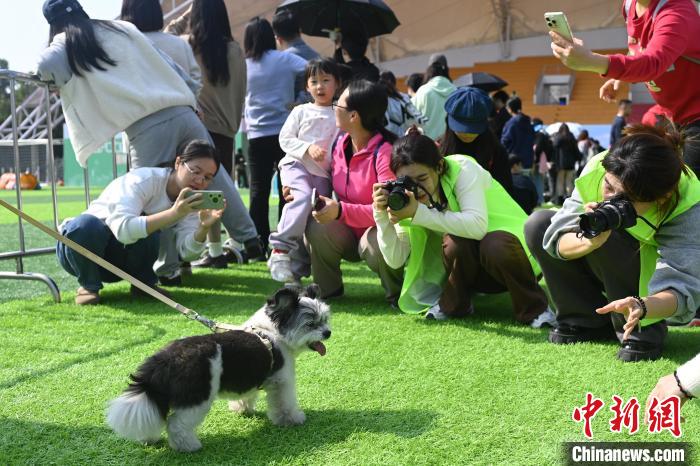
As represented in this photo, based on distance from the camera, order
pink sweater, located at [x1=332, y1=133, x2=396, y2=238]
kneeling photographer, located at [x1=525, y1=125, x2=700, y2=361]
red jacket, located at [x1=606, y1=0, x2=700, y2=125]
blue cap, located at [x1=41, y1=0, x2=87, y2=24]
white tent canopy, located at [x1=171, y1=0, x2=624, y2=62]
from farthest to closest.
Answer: white tent canopy, located at [x1=171, y1=0, x2=624, y2=62] < blue cap, located at [x1=41, y1=0, x2=87, y2=24] < pink sweater, located at [x1=332, y1=133, x2=396, y2=238] < red jacket, located at [x1=606, y1=0, x2=700, y2=125] < kneeling photographer, located at [x1=525, y1=125, x2=700, y2=361]

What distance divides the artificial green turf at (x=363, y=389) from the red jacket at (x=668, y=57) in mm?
1177

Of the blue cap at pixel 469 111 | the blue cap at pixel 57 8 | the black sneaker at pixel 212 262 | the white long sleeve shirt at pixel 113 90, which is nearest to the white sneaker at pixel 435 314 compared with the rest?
the blue cap at pixel 469 111

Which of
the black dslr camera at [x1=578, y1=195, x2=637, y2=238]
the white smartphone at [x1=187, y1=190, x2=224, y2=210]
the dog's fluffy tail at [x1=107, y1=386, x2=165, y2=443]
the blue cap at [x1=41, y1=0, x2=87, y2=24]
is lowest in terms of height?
the dog's fluffy tail at [x1=107, y1=386, x2=165, y2=443]

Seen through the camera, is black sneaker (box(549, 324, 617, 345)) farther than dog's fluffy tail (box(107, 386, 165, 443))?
Yes

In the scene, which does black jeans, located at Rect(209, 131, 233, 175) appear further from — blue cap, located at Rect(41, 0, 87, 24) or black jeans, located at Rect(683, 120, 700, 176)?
black jeans, located at Rect(683, 120, 700, 176)

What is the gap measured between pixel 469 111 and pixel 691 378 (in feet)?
8.67

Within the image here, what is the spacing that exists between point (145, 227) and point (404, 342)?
1.62 metres

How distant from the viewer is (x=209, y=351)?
2176 millimetres

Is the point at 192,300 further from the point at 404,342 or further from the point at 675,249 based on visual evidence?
the point at 675,249

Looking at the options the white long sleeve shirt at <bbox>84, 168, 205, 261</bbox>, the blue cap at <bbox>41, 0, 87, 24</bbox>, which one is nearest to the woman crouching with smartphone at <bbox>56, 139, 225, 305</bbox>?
the white long sleeve shirt at <bbox>84, 168, 205, 261</bbox>

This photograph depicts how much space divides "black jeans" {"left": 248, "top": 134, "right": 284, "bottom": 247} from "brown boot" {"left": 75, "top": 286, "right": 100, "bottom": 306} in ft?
6.18

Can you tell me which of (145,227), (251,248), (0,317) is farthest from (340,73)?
(0,317)
